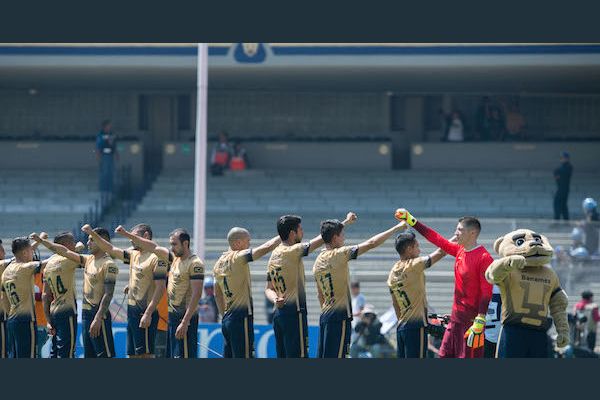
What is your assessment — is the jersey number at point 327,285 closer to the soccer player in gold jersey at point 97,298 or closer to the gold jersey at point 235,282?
the gold jersey at point 235,282

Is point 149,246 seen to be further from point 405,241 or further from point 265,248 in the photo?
point 405,241

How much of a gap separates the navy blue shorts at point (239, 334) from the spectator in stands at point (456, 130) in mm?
18018

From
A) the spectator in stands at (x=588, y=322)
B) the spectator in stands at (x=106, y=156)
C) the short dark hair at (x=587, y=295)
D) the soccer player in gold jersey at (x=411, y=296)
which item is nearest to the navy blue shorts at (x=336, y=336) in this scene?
the soccer player in gold jersey at (x=411, y=296)

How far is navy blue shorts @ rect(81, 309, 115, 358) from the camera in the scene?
576 inches

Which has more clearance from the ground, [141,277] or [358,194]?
[358,194]

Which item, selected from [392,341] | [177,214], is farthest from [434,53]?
[392,341]

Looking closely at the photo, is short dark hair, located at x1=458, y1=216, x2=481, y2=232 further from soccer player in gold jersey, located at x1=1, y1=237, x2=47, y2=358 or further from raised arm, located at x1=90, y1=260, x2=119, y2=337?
soccer player in gold jersey, located at x1=1, y1=237, x2=47, y2=358

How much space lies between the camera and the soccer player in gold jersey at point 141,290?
14273 millimetres

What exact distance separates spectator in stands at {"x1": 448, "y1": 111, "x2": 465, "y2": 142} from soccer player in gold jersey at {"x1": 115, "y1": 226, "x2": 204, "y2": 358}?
17818 mm

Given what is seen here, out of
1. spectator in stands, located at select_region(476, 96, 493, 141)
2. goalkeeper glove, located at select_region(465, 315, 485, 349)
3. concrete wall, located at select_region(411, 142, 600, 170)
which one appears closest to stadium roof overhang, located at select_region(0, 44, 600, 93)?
spectator in stands, located at select_region(476, 96, 493, 141)

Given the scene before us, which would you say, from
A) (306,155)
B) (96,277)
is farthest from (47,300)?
(306,155)

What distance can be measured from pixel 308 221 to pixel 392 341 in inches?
369

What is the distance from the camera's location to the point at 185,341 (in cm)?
1399

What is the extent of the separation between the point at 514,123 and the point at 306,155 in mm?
4815
